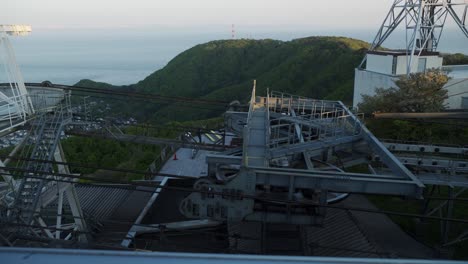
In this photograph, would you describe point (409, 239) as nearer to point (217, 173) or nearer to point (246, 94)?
point (217, 173)

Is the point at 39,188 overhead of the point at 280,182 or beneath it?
beneath

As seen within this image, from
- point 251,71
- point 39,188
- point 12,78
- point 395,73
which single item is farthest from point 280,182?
point 251,71

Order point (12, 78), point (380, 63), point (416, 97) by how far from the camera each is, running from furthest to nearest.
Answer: point (380, 63)
point (416, 97)
point (12, 78)

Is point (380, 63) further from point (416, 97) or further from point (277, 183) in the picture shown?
point (277, 183)

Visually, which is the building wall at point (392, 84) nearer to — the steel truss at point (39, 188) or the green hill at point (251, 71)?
the green hill at point (251, 71)

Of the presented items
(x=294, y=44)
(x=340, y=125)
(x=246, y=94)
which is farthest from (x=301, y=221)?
(x=294, y=44)

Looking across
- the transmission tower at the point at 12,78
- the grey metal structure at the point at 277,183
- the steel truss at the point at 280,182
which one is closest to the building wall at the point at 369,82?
the steel truss at the point at 280,182

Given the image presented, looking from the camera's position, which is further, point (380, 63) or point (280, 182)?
point (380, 63)
